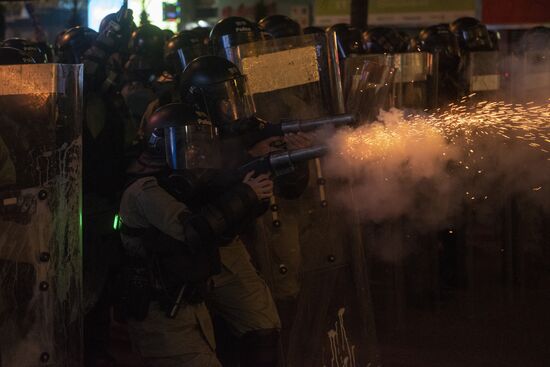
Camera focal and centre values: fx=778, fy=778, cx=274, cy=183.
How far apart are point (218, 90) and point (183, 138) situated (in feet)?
1.58

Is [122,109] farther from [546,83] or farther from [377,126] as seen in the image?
[546,83]

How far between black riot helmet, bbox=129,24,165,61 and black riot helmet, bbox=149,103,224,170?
2937 millimetres

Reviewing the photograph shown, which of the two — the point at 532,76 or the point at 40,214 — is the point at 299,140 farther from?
the point at 532,76

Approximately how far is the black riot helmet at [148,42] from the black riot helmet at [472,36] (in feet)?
9.85

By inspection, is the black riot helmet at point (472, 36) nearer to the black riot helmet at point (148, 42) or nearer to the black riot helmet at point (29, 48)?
the black riot helmet at point (148, 42)

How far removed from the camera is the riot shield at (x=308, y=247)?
13.5 ft

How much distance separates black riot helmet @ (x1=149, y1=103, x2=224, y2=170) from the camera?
3.53 meters

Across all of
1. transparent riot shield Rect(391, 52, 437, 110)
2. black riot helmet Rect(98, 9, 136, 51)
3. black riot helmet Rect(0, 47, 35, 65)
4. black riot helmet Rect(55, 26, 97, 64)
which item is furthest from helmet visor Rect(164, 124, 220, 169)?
black riot helmet Rect(55, 26, 97, 64)

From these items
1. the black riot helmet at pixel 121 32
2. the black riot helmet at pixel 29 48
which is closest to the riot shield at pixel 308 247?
the black riot helmet at pixel 121 32

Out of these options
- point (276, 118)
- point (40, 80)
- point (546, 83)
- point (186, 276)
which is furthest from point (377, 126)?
point (546, 83)

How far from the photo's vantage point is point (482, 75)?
7.12 metres

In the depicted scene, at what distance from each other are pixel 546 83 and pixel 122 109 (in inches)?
145

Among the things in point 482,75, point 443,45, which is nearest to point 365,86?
point 482,75

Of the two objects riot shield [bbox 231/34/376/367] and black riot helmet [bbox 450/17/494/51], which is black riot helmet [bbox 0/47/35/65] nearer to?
riot shield [bbox 231/34/376/367]
